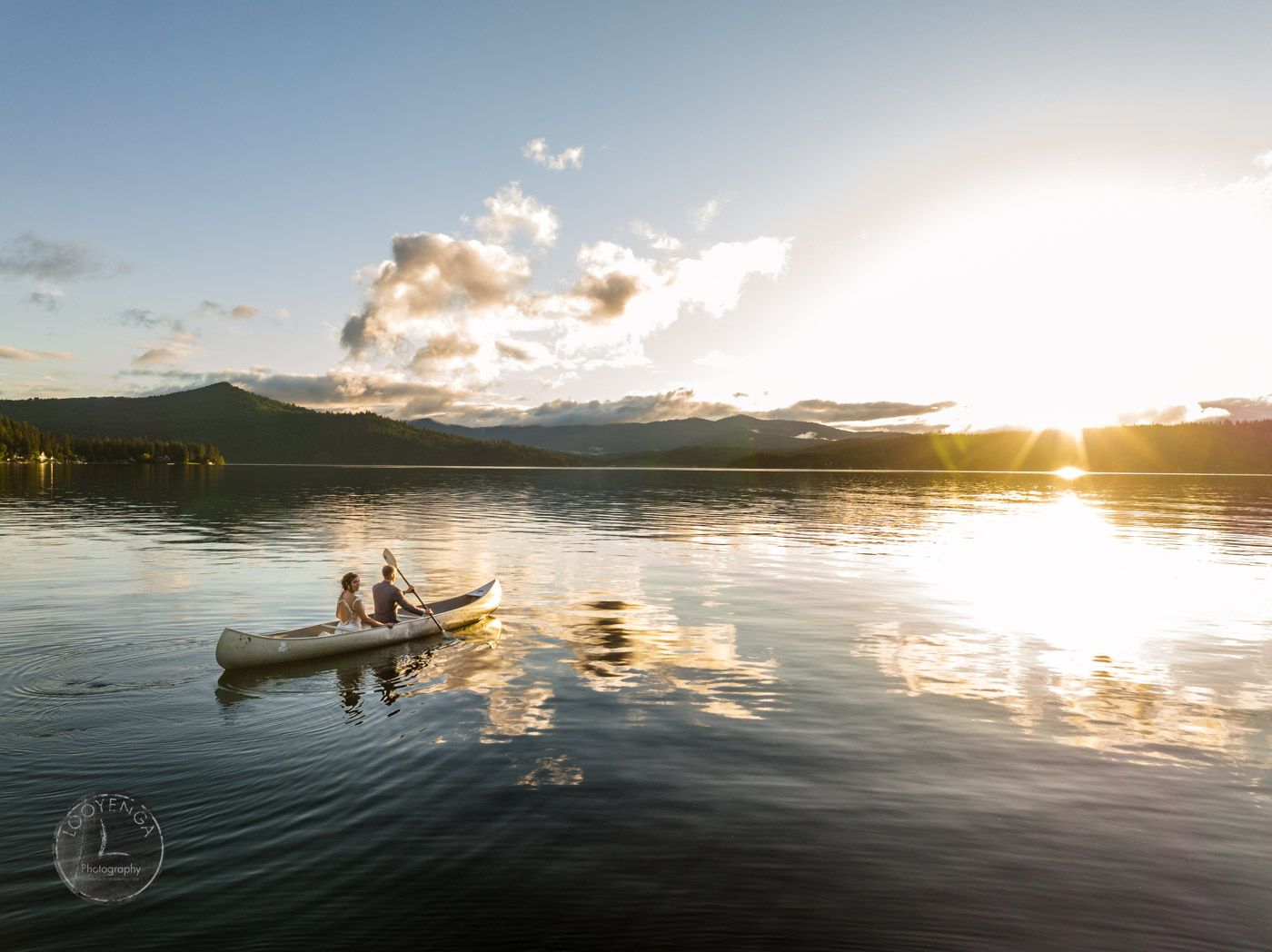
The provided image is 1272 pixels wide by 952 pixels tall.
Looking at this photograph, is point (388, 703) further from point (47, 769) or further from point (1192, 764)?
point (1192, 764)

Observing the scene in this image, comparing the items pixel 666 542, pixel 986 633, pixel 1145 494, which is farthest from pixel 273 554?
pixel 1145 494

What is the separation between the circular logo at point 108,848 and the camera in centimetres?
1097

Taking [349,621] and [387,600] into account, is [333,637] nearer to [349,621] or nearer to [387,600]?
[349,621]

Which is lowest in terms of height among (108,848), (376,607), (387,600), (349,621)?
(108,848)

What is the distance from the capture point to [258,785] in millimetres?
14273

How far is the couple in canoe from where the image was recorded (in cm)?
2528

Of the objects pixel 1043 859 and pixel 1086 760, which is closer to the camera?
pixel 1043 859

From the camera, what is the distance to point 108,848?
12.0 meters

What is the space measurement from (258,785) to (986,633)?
25.6 m

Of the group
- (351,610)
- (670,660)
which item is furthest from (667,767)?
(351,610)

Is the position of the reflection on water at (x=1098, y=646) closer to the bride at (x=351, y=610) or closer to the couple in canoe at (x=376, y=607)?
the couple in canoe at (x=376, y=607)

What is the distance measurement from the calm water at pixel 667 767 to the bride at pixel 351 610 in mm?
1148

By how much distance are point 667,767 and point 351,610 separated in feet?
47.1

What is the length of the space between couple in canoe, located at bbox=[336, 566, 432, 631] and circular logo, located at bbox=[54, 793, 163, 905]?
37.5 feet
